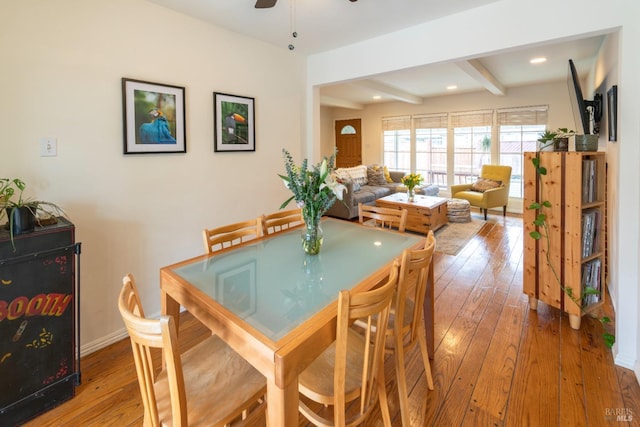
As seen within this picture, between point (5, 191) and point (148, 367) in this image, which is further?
point (5, 191)

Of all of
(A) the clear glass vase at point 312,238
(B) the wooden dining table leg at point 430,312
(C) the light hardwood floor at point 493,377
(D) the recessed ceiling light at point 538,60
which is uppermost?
(D) the recessed ceiling light at point 538,60

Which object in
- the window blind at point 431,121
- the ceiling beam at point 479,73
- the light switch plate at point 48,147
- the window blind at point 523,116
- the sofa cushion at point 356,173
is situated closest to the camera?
the light switch plate at point 48,147

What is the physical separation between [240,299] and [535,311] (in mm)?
2537

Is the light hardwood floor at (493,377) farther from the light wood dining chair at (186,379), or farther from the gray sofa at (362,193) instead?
the gray sofa at (362,193)

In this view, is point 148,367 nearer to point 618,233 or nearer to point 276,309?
point 276,309

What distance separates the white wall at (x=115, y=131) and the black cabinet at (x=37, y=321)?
434 mm

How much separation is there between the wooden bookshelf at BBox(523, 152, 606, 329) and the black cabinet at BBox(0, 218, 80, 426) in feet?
10.4

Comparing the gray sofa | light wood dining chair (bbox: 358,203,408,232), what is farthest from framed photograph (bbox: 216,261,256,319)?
the gray sofa

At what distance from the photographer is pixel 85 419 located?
166cm

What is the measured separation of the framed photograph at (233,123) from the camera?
9.36 feet

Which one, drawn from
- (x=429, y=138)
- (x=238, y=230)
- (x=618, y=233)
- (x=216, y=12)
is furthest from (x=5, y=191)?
(x=429, y=138)

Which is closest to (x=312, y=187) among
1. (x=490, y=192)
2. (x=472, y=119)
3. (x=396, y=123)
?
(x=490, y=192)

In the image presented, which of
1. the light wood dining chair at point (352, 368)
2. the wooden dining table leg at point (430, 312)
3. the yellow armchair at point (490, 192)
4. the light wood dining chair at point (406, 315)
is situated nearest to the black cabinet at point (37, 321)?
the light wood dining chair at point (352, 368)

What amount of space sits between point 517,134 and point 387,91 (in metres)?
2.91
